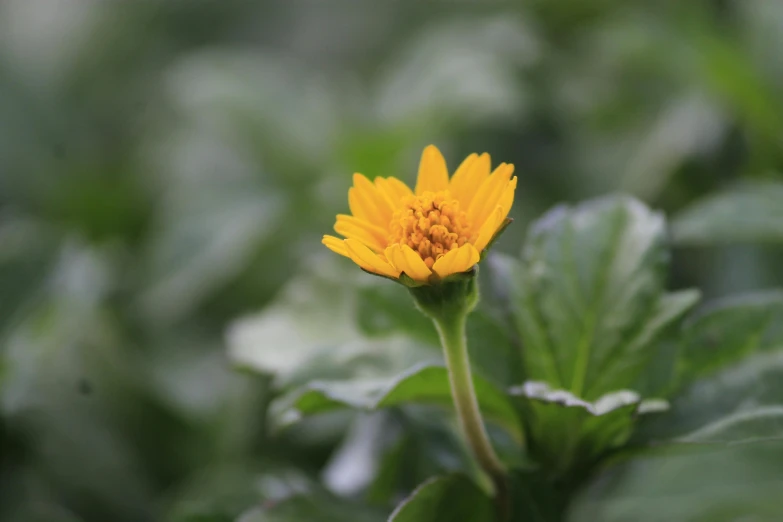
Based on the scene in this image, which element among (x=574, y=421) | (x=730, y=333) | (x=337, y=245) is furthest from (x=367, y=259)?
(x=730, y=333)

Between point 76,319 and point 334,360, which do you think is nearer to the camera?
point 334,360

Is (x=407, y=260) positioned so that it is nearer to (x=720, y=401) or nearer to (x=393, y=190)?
(x=393, y=190)

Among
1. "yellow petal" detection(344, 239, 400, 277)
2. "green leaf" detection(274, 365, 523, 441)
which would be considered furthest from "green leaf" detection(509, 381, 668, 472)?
"yellow petal" detection(344, 239, 400, 277)

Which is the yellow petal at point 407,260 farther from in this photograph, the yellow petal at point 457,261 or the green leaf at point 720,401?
the green leaf at point 720,401

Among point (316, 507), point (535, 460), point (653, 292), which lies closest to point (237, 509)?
point (316, 507)

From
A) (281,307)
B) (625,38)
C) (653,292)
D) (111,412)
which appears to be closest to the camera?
(653,292)

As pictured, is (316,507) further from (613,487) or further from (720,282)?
(720,282)
